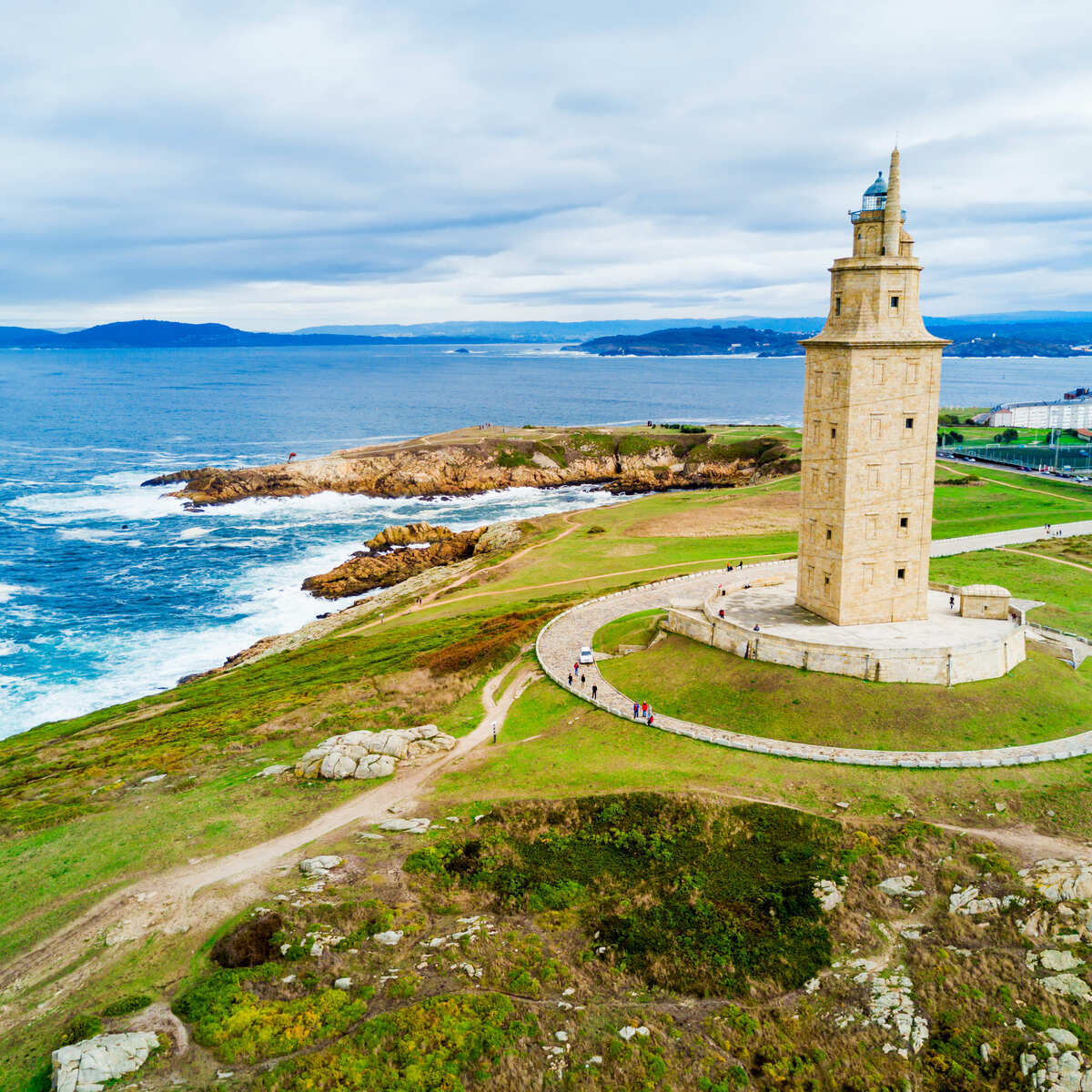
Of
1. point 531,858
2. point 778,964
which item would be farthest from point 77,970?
point 778,964

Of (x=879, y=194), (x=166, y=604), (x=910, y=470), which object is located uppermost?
(x=879, y=194)

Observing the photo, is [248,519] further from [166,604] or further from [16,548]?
[166,604]

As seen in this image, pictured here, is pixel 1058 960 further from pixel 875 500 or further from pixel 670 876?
pixel 875 500

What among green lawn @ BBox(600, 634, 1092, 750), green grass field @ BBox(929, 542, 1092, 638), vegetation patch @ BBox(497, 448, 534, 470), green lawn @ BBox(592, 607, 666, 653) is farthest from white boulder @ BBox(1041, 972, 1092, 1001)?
vegetation patch @ BBox(497, 448, 534, 470)

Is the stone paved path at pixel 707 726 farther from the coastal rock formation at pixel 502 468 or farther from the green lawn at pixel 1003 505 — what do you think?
the coastal rock formation at pixel 502 468

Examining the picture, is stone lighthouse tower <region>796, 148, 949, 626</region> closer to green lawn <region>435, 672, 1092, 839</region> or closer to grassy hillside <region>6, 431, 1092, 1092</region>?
grassy hillside <region>6, 431, 1092, 1092</region>
